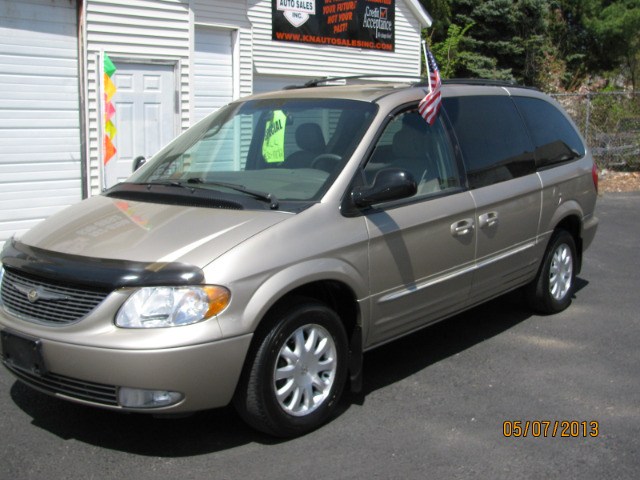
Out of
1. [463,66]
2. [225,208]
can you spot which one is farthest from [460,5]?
[225,208]

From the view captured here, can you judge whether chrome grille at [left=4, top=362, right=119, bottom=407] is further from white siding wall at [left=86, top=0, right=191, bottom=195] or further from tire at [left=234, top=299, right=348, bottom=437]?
white siding wall at [left=86, top=0, right=191, bottom=195]

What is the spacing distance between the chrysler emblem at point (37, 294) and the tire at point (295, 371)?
971 millimetres

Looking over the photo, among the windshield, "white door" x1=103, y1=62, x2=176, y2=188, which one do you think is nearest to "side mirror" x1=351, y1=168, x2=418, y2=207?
the windshield

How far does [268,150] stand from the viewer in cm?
479

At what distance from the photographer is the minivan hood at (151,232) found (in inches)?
141

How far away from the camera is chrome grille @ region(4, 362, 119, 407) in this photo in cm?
349

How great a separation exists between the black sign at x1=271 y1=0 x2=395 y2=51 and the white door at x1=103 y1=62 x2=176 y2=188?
11.6 feet

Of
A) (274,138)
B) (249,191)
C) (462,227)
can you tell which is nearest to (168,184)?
(249,191)

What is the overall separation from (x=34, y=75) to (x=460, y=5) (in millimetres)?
18285

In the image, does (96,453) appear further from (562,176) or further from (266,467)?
(562,176)

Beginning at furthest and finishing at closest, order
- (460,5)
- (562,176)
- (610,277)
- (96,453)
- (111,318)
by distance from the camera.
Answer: (460,5) → (610,277) → (562,176) → (96,453) → (111,318)

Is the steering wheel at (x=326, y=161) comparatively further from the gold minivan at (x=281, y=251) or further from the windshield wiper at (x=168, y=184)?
the windshield wiper at (x=168, y=184)

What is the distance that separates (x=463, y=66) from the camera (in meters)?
24.6

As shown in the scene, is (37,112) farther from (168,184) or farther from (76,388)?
(76,388)
